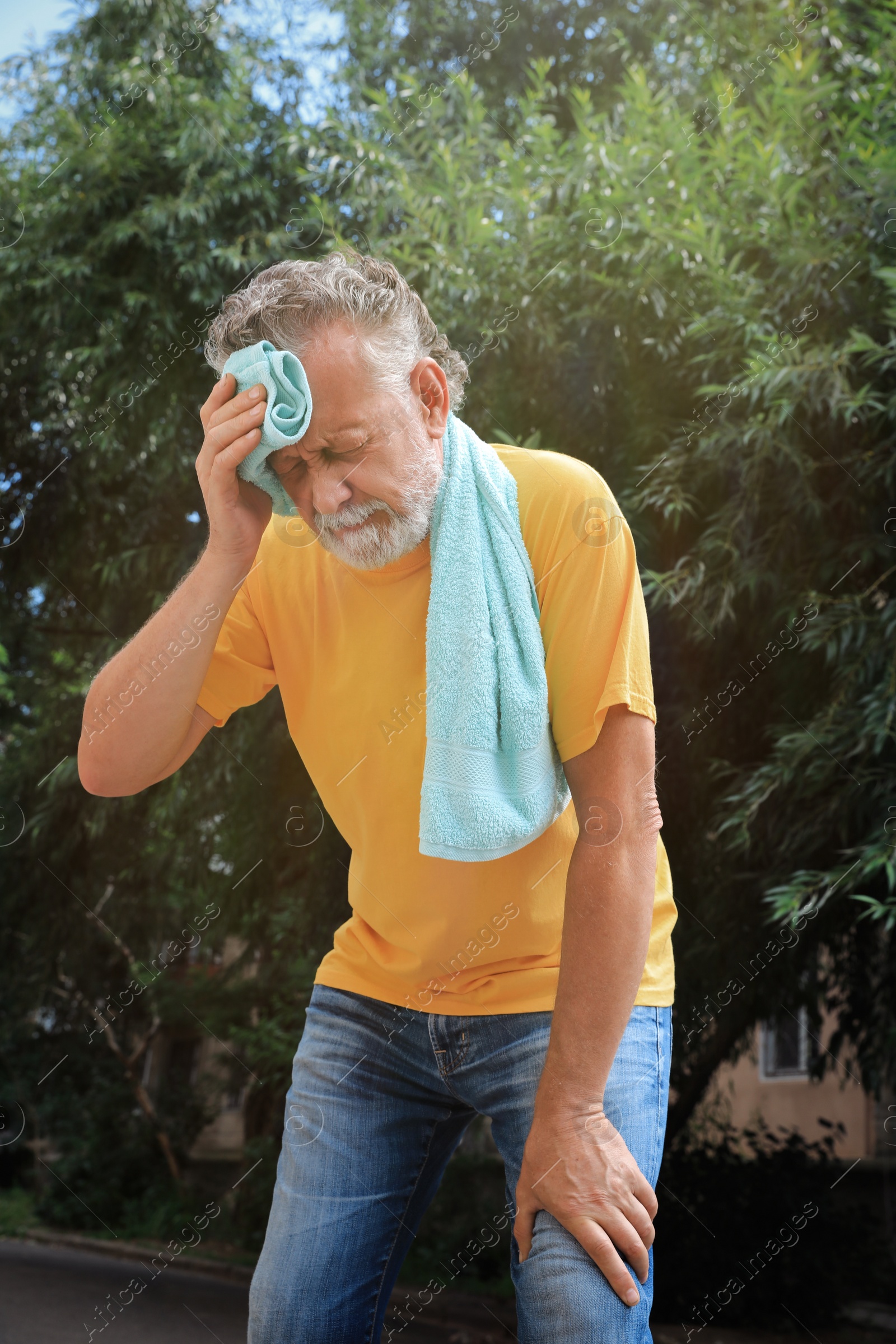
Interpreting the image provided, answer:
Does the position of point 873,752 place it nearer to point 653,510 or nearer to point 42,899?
point 653,510

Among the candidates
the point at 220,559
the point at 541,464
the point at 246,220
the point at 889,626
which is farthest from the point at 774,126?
the point at 220,559

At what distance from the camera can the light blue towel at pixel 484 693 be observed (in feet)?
5.17

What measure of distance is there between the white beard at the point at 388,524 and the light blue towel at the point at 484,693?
0.03 m

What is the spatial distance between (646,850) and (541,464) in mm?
665

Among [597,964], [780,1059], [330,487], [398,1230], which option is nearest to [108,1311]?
[398,1230]

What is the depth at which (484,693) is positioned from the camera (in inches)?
64.7

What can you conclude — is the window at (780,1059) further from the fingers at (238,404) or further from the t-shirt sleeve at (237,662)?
the fingers at (238,404)

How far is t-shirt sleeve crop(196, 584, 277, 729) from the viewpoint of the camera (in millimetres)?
1922

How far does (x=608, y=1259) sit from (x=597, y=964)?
367 mm

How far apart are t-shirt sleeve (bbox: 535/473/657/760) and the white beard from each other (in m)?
0.24

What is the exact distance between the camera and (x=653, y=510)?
4949mm

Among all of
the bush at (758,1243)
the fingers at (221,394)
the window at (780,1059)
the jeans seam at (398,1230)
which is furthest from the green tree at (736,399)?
the window at (780,1059)

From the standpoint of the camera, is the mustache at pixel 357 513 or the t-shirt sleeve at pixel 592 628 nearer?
the t-shirt sleeve at pixel 592 628

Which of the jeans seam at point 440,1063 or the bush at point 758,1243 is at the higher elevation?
the jeans seam at point 440,1063
